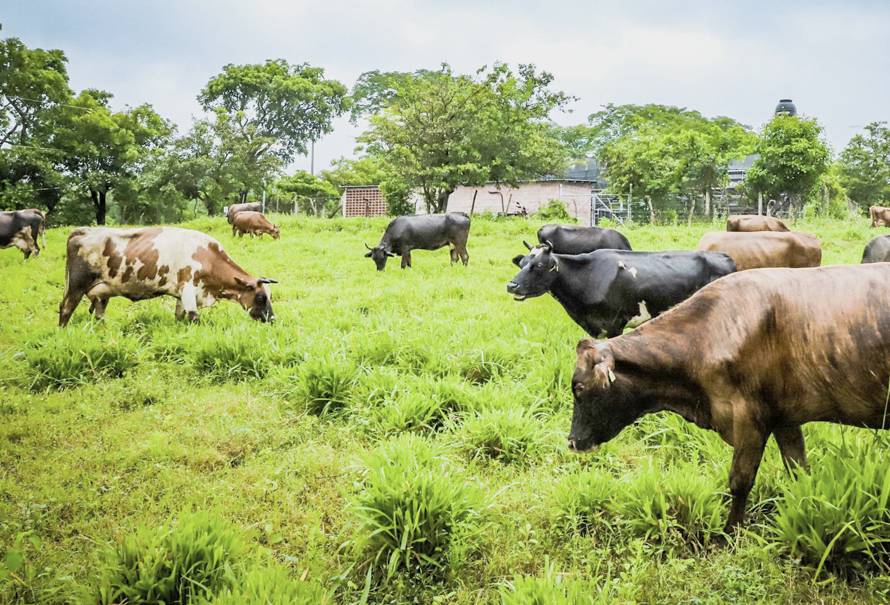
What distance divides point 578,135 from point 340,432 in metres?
52.1

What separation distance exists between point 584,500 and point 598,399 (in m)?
0.60

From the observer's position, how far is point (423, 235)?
14297mm

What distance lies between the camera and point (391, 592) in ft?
8.64

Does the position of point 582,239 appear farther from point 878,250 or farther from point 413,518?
point 413,518

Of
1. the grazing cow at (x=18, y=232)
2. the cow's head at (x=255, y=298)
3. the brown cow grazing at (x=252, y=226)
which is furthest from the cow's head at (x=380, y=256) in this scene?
the grazing cow at (x=18, y=232)

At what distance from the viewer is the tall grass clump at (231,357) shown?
5672mm

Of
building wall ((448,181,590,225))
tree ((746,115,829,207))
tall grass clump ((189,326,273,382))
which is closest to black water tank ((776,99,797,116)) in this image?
building wall ((448,181,590,225))

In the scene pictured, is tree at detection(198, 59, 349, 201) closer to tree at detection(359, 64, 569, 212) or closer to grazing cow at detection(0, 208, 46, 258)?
tree at detection(359, 64, 569, 212)

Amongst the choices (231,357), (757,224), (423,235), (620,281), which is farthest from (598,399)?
(757,224)

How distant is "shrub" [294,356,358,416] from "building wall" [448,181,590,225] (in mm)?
29146

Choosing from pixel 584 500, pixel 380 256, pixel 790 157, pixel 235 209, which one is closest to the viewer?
pixel 584 500

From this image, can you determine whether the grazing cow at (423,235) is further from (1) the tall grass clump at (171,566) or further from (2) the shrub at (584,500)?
(1) the tall grass clump at (171,566)

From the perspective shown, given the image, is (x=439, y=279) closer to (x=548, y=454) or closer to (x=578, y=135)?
(x=548, y=454)

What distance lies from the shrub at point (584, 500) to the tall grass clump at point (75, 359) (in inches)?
177
